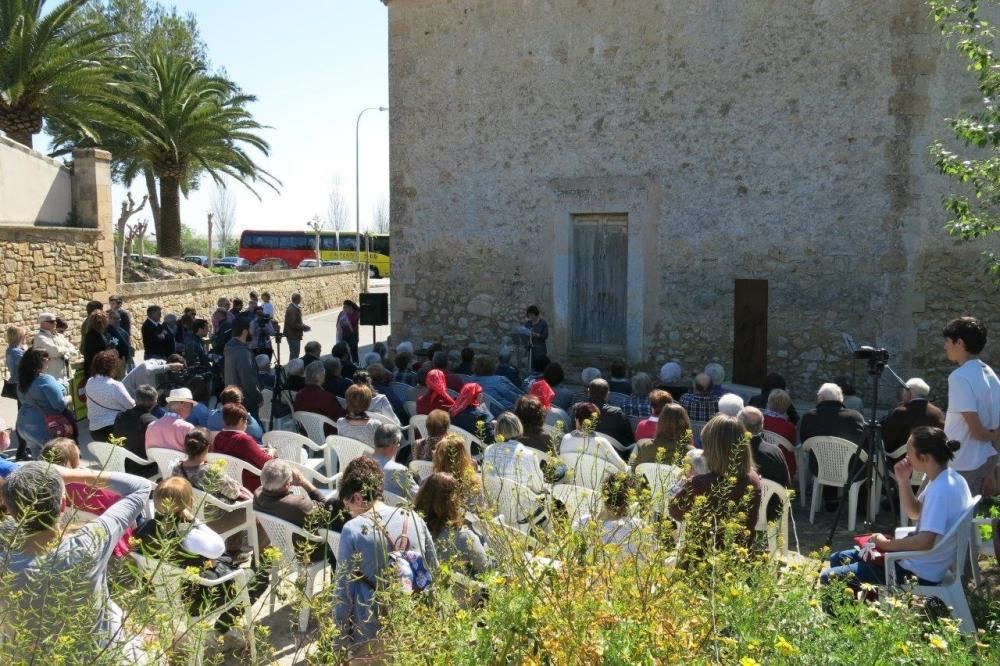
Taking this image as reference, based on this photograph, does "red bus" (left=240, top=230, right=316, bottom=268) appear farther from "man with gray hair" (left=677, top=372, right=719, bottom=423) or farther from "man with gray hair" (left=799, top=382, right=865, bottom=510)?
"man with gray hair" (left=799, top=382, right=865, bottom=510)

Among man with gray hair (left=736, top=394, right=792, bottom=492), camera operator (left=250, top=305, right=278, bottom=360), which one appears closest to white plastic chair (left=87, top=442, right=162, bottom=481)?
man with gray hair (left=736, top=394, right=792, bottom=492)

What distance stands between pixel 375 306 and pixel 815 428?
7214mm

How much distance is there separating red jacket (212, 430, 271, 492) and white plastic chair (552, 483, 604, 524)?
7.00 feet

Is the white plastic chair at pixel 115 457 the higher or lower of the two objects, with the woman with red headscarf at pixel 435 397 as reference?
lower

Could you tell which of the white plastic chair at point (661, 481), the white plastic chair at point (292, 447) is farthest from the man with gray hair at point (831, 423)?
the white plastic chair at point (292, 447)

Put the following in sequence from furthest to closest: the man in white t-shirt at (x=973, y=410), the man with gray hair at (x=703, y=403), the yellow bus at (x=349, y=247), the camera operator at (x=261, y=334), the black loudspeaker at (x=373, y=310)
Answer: the yellow bus at (x=349, y=247) < the black loudspeaker at (x=373, y=310) < the camera operator at (x=261, y=334) < the man with gray hair at (x=703, y=403) < the man in white t-shirt at (x=973, y=410)

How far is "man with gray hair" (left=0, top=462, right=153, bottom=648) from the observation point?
2.50 m

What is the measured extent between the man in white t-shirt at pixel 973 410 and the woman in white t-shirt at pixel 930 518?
0.98 metres

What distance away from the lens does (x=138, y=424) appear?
6102 millimetres

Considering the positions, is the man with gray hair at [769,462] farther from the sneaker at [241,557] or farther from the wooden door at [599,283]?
the wooden door at [599,283]

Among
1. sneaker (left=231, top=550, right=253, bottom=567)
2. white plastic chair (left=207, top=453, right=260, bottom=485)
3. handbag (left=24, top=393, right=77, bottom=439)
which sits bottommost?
sneaker (left=231, top=550, right=253, bottom=567)

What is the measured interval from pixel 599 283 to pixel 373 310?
10.4ft

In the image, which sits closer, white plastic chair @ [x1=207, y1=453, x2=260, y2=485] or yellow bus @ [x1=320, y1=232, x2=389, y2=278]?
white plastic chair @ [x1=207, y1=453, x2=260, y2=485]

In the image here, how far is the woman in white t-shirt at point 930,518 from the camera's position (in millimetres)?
3920
